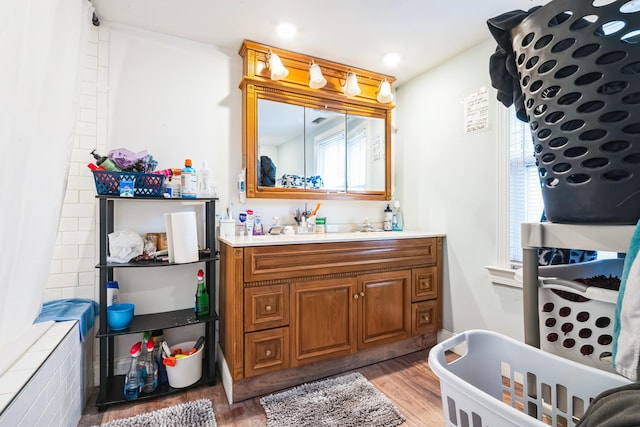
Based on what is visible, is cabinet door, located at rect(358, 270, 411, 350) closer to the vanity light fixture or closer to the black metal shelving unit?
the black metal shelving unit

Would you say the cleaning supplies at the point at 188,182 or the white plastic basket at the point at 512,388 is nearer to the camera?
the white plastic basket at the point at 512,388

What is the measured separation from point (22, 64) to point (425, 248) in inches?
89.7

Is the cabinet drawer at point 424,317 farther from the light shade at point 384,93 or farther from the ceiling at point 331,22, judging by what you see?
the ceiling at point 331,22

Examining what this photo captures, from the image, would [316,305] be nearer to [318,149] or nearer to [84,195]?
[318,149]

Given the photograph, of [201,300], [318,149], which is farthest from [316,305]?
[318,149]

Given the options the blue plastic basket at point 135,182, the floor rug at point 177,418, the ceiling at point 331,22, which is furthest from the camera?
the ceiling at point 331,22

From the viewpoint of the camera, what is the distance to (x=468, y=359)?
0.95 meters

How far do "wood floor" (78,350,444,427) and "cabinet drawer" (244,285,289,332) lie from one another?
439mm

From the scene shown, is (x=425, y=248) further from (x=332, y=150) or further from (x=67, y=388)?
(x=67, y=388)

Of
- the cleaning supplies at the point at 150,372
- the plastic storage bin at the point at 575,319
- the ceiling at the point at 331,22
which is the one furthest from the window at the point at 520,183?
the cleaning supplies at the point at 150,372

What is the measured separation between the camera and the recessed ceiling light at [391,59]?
2.22 metres

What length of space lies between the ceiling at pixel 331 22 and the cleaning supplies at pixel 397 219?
4.12 ft

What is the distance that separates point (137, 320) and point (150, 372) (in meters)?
0.32

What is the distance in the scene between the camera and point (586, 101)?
0.60m
